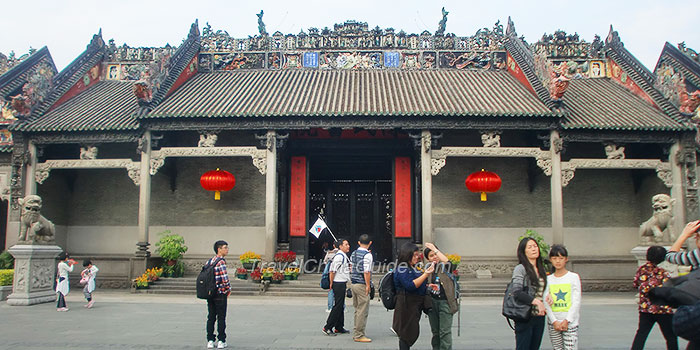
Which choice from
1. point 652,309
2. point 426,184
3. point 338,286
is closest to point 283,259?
point 426,184

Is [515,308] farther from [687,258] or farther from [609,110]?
[609,110]

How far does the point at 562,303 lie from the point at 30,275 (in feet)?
33.3

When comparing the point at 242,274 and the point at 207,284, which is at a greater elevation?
the point at 207,284

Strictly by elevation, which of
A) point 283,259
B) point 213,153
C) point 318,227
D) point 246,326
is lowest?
point 246,326

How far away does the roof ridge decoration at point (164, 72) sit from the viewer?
14367 millimetres

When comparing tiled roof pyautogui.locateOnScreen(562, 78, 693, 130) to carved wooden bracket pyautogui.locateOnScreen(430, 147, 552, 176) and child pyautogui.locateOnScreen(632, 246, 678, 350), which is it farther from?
child pyautogui.locateOnScreen(632, 246, 678, 350)

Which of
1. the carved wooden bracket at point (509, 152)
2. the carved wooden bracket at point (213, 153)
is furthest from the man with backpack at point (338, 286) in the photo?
the carved wooden bracket at point (509, 152)

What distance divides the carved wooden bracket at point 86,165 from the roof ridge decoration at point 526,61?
10963 millimetres

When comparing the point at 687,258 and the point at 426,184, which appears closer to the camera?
the point at 687,258

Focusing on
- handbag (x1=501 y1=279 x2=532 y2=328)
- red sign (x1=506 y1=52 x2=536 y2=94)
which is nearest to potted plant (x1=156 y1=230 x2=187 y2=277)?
red sign (x1=506 y1=52 x2=536 y2=94)

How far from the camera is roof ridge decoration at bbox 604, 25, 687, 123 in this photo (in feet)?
49.9

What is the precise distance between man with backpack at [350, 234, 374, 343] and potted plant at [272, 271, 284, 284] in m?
6.46

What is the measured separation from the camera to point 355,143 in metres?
16.4

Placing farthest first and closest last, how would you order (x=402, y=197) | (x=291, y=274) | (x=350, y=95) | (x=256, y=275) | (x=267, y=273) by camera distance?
(x=402, y=197), (x=350, y=95), (x=291, y=274), (x=256, y=275), (x=267, y=273)
